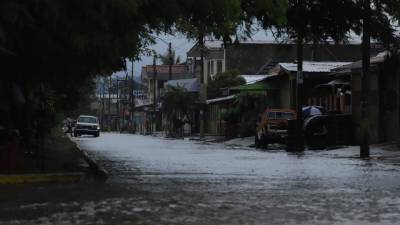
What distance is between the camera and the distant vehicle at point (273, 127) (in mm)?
32156

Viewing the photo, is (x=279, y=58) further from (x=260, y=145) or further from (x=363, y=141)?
(x=363, y=141)

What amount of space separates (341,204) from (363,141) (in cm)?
1228

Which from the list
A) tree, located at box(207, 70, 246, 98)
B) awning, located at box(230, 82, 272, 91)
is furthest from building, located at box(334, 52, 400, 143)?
tree, located at box(207, 70, 246, 98)

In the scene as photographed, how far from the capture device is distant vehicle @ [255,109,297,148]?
3216cm

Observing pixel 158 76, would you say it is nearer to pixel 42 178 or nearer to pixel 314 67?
pixel 314 67

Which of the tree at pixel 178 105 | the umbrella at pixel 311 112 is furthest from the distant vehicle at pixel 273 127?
the tree at pixel 178 105

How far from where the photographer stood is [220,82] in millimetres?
65688

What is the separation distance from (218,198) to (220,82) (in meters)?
54.3

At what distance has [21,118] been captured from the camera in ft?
82.3

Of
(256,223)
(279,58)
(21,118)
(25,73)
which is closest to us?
(256,223)

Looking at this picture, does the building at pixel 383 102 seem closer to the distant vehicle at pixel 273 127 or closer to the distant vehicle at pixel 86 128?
the distant vehicle at pixel 273 127

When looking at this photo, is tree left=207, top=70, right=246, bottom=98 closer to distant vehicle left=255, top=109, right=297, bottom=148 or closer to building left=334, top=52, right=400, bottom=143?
distant vehicle left=255, top=109, right=297, bottom=148

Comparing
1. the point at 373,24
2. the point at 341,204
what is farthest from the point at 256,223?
the point at 373,24

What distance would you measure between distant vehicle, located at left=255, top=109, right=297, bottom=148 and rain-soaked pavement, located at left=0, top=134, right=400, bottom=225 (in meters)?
13.8
